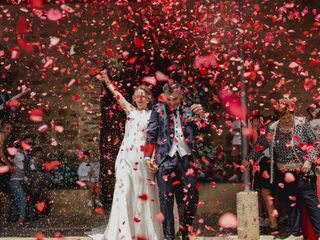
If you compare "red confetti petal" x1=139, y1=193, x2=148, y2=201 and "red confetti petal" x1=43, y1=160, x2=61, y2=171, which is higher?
"red confetti petal" x1=43, y1=160, x2=61, y2=171

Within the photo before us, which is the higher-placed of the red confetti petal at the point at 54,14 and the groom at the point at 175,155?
the red confetti petal at the point at 54,14

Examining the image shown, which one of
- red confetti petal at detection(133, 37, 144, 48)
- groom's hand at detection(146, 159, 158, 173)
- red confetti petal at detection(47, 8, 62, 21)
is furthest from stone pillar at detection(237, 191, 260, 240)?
red confetti petal at detection(47, 8, 62, 21)

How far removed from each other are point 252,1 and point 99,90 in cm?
413

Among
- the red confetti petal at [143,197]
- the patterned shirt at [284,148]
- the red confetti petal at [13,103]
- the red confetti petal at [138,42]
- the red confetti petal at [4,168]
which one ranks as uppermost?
the red confetti petal at [138,42]

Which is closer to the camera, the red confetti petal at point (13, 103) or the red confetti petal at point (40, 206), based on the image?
the red confetti petal at point (40, 206)

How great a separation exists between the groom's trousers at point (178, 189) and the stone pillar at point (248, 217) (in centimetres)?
143

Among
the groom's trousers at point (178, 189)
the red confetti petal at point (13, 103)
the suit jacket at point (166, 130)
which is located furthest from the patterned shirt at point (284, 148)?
the red confetti petal at point (13, 103)

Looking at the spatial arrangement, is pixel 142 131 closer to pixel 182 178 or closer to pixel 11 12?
pixel 182 178

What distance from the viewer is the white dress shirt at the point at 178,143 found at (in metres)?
6.04

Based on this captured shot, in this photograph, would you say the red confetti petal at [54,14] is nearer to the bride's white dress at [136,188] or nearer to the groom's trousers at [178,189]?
the bride's white dress at [136,188]

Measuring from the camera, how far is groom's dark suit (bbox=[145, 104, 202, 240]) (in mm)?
5961

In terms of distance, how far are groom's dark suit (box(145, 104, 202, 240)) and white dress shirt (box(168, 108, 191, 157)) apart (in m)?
0.03

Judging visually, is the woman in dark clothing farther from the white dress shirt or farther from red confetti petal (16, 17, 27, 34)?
red confetti petal (16, 17, 27, 34)

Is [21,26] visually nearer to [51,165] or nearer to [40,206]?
[51,165]
